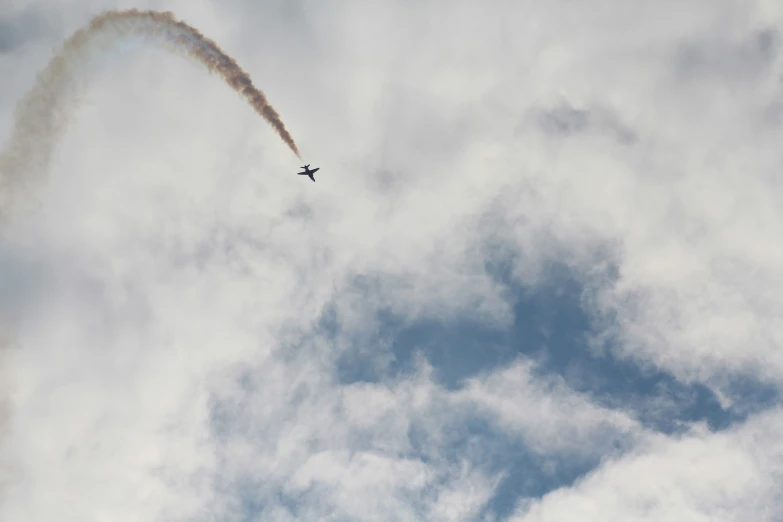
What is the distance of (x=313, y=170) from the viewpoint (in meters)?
128

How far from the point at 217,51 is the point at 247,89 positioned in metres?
7.55

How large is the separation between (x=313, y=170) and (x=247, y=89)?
29369mm

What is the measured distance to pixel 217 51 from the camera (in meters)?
98.4

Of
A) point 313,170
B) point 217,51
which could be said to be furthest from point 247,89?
point 313,170

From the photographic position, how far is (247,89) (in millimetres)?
101125

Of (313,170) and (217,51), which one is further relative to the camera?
(313,170)

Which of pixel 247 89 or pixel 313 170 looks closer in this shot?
pixel 247 89

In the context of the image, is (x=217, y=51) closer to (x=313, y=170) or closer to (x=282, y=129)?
(x=282, y=129)

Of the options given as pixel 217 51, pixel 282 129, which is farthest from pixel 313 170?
pixel 217 51

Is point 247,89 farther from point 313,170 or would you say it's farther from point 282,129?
point 313,170

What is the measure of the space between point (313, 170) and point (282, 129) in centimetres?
2613

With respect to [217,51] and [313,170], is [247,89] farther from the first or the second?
[313,170]

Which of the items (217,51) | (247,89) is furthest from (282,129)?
(217,51)

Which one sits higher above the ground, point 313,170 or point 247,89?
point 313,170
